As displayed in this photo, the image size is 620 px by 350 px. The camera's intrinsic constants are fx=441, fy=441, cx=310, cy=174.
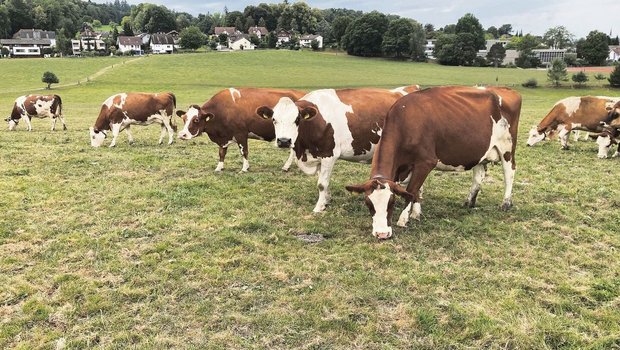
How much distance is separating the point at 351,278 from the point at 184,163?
→ 845 cm

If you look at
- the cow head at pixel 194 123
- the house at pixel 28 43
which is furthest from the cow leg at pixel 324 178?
the house at pixel 28 43

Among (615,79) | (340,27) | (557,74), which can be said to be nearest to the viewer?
(615,79)

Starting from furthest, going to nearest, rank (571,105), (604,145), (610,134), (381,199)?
(571,105) < (604,145) < (610,134) < (381,199)

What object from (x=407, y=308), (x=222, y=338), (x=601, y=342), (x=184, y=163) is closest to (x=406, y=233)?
(x=407, y=308)

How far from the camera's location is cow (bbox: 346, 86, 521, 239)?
6.56 meters

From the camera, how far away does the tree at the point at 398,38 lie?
99562 millimetres

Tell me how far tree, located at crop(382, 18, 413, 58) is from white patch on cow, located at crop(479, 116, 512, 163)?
96.9 metres

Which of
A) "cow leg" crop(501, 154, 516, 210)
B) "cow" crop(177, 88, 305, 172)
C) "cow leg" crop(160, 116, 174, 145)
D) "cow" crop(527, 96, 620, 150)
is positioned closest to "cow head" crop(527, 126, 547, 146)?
"cow" crop(527, 96, 620, 150)

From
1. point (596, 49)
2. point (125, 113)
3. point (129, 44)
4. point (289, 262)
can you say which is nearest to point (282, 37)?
point (129, 44)

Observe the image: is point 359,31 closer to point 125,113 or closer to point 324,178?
point 125,113

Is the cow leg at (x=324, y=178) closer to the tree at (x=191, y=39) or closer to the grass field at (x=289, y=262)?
the grass field at (x=289, y=262)

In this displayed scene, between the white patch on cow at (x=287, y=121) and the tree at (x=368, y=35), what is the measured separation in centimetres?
10085

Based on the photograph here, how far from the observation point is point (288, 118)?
8086 mm

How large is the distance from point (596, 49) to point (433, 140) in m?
117
